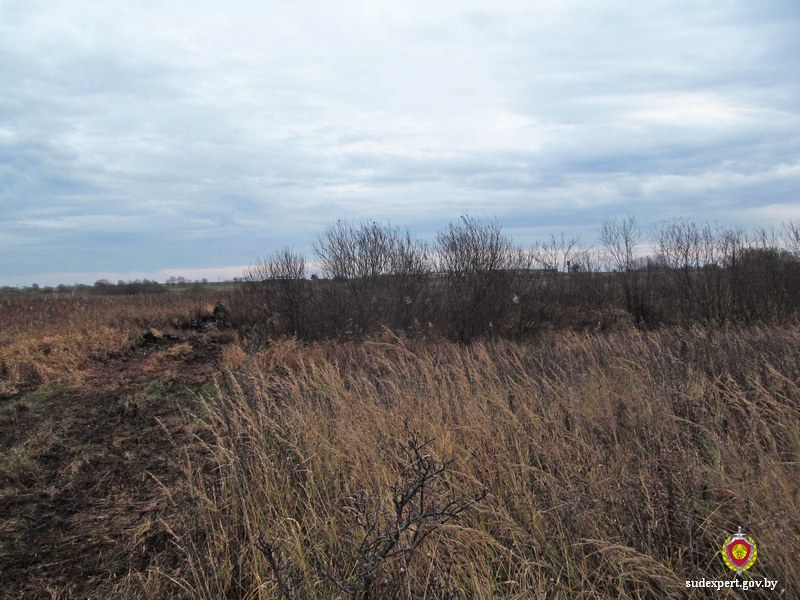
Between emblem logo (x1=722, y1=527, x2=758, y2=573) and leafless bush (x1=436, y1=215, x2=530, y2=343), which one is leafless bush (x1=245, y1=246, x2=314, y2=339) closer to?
leafless bush (x1=436, y1=215, x2=530, y2=343)

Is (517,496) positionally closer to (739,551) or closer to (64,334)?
(739,551)

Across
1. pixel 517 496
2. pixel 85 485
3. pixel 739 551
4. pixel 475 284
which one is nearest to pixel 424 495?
pixel 517 496

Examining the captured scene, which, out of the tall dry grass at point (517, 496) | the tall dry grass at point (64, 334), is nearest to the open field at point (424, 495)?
the tall dry grass at point (517, 496)

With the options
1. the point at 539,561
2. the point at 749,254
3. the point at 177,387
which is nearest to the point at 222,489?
the point at 539,561

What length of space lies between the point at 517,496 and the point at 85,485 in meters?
4.43

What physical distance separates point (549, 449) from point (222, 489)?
279cm

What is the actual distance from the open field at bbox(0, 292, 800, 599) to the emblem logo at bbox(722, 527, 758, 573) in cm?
5

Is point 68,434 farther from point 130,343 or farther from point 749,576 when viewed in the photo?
point 130,343

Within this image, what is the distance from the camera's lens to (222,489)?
371cm

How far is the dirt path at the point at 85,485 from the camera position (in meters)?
3.16

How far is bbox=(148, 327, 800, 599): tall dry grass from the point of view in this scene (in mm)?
2391

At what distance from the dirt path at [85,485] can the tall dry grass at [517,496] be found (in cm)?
34

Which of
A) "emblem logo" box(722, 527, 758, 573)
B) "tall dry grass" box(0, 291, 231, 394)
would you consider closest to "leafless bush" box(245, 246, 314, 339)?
"tall dry grass" box(0, 291, 231, 394)

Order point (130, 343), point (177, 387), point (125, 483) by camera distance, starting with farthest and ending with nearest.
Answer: point (130, 343) < point (177, 387) < point (125, 483)
